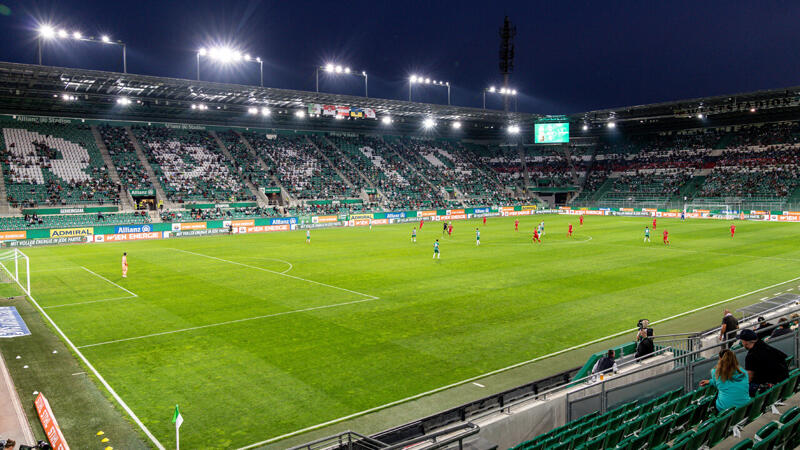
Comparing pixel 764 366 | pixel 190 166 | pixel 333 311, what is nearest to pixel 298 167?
pixel 190 166

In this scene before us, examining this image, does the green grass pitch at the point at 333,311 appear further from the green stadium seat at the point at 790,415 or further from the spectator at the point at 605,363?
the green stadium seat at the point at 790,415

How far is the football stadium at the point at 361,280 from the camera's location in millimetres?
10070

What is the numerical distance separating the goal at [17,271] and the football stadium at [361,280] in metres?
0.28

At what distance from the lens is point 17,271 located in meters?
30.6

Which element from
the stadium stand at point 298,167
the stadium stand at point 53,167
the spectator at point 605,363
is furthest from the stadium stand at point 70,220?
the spectator at point 605,363

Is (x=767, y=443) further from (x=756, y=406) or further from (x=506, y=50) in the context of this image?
(x=506, y=50)

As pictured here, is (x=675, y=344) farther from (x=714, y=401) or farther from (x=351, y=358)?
(x=351, y=358)

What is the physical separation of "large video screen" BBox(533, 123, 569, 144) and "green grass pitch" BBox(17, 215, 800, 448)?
1505 inches

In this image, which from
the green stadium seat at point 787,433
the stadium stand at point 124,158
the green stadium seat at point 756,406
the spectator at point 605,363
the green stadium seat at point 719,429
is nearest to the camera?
the green stadium seat at point 787,433

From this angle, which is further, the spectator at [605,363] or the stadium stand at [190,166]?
the stadium stand at [190,166]

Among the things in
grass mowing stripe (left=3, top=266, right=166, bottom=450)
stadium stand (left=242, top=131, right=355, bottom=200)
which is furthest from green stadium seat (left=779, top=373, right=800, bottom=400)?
stadium stand (left=242, top=131, right=355, bottom=200)

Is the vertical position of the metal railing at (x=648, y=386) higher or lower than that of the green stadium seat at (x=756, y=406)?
lower

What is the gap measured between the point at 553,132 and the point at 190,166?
4949 centimetres

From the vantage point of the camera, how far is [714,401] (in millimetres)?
8523
